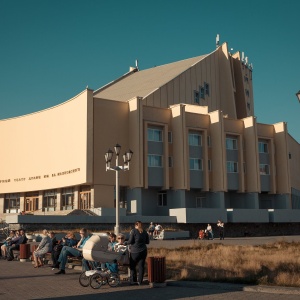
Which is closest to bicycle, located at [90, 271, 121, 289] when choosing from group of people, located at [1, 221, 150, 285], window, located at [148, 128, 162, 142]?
group of people, located at [1, 221, 150, 285]

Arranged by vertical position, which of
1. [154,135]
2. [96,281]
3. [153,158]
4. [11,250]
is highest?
[154,135]

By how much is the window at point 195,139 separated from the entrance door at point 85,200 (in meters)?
12.6

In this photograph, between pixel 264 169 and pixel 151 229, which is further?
pixel 264 169

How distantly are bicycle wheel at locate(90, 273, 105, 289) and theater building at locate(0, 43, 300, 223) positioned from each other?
99.5 ft

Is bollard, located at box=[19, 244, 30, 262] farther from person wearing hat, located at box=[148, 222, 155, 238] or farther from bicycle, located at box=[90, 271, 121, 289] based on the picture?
person wearing hat, located at box=[148, 222, 155, 238]

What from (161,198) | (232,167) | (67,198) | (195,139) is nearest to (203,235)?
(161,198)

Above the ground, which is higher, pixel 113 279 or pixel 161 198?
pixel 161 198

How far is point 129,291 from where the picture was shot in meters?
12.1

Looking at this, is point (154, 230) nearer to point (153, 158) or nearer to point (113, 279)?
point (153, 158)

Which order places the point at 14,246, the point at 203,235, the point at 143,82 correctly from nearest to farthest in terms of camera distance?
the point at 14,246 < the point at 203,235 < the point at 143,82

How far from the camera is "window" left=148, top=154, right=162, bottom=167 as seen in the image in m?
50.3

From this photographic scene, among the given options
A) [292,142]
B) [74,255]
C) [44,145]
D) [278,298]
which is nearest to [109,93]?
[44,145]

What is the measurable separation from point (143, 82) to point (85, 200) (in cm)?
2195

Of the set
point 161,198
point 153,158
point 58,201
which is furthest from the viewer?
point 161,198
